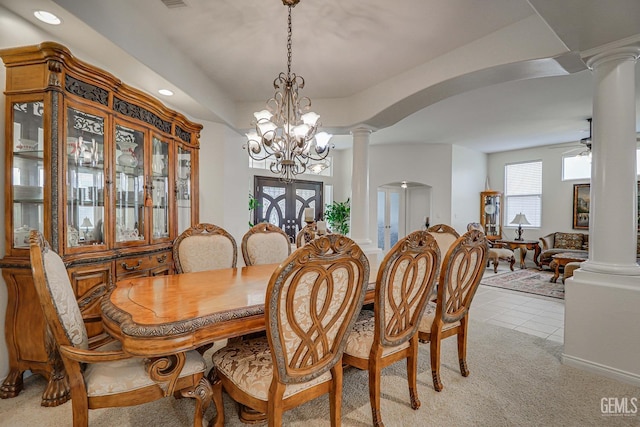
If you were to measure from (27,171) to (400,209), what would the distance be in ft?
23.7

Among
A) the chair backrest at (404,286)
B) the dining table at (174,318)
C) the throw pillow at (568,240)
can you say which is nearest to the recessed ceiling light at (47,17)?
the dining table at (174,318)

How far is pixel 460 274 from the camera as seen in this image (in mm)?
2178

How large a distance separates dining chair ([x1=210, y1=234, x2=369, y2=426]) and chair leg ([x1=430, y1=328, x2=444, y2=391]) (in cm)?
88

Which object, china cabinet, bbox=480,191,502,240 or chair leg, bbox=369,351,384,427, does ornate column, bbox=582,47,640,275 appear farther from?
china cabinet, bbox=480,191,502,240

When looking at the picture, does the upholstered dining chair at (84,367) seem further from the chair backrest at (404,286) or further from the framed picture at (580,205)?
the framed picture at (580,205)

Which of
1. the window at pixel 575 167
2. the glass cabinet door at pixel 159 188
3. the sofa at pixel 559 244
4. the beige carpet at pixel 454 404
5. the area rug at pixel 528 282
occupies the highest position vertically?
the window at pixel 575 167

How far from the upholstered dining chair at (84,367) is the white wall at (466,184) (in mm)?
6952

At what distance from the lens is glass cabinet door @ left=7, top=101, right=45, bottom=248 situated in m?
2.18

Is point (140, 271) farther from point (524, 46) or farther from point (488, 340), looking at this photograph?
point (524, 46)

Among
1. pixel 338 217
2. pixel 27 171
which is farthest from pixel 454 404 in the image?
pixel 338 217

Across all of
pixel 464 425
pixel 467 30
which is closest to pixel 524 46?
pixel 467 30

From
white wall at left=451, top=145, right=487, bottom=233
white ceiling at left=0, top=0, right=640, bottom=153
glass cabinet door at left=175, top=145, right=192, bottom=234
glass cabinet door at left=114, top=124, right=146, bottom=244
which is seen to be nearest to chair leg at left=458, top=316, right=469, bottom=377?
white ceiling at left=0, top=0, right=640, bottom=153

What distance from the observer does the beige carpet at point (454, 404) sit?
1853 millimetres

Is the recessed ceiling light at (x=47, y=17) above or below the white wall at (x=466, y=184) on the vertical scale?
above
